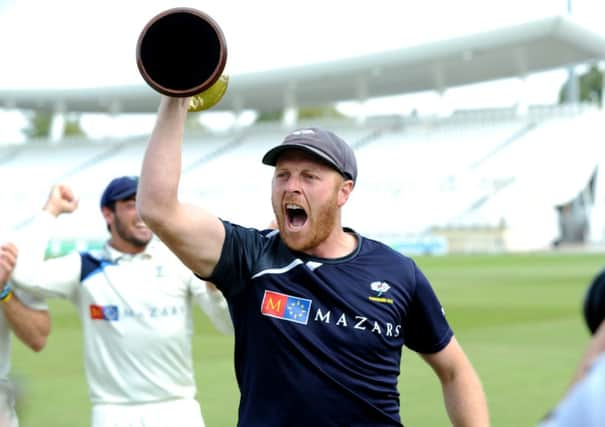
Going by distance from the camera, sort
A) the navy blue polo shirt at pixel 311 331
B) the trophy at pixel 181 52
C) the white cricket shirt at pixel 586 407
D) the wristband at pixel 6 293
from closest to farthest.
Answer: the white cricket shirt at pixel 586 407
the trophy at pixel 181 52
the navy blue polo shirt at pixel 311 331
the wristband at pixel 6 293

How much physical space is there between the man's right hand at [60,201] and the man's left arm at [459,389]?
2318 millimetres

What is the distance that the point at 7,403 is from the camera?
180cm

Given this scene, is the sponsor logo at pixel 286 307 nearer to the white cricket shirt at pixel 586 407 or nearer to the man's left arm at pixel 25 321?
the white cricket shirt at pixel 586 407

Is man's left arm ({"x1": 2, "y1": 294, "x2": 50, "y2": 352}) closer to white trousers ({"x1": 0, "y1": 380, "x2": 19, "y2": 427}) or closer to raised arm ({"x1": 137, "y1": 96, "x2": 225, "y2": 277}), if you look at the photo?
raised arm ({"x1": 137, "y1": 96, "x2": 225, "y2": 277})

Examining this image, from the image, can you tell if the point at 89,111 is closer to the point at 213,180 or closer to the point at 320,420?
the point at 213,180

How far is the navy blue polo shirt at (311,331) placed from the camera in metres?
3.13

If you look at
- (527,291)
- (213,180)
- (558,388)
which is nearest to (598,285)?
(558,388)

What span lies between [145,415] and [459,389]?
2.03 m

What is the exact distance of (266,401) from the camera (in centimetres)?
314

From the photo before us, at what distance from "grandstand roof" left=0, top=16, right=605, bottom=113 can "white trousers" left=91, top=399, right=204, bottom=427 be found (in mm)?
41740

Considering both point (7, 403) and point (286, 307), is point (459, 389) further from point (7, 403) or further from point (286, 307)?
point (7, 403)

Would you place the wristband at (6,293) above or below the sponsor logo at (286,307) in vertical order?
above

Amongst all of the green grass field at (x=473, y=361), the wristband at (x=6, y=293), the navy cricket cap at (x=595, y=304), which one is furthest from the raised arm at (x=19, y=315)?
the navy cricket cap at (x=595, y=304)

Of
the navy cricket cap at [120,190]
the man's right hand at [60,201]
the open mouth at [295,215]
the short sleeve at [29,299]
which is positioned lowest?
the short sleeve at [29,299]
